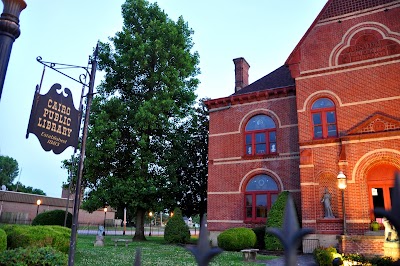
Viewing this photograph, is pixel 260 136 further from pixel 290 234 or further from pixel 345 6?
pixel 290 234

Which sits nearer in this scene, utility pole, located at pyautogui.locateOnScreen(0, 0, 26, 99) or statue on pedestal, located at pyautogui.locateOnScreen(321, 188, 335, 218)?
utility pole, located at pyautogui.locateOnScreen(0, 0, 26, 99)

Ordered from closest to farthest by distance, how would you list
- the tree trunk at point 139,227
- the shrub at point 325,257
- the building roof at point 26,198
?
the shrub at point 325,257
the tree trunk at point 139,227
the building roof at point 26,198

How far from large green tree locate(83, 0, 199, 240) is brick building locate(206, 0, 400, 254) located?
489 cm

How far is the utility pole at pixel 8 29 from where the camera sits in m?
4.72

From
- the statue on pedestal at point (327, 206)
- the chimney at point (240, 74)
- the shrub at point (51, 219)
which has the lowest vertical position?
the shrub at point (51, 219)

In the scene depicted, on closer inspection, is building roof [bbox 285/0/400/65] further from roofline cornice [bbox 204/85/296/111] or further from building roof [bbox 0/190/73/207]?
building roof [bbox 0/190/73/207]

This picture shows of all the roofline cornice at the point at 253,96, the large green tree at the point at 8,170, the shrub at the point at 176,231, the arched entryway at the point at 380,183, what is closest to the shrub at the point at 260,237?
the shrub at the point at 176,231

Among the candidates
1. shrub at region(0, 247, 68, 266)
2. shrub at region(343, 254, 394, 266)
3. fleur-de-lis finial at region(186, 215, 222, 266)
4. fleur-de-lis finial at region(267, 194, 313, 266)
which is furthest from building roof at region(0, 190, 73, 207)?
fleur-de-lis finial at region(267, 194, 313, 266)

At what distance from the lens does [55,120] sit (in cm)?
705

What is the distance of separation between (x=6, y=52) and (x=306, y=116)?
1897 cm

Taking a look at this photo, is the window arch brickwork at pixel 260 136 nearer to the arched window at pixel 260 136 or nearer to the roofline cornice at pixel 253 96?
the arched window at pixel 260 136

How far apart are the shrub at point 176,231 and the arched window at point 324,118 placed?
11.7 metres

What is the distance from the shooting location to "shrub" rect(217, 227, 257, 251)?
64.9ft

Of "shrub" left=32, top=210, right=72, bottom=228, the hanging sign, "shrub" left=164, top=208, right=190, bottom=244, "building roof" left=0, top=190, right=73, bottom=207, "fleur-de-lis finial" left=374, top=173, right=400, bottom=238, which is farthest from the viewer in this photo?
"building roof" left=0, top=190, right=73, bottom=207
